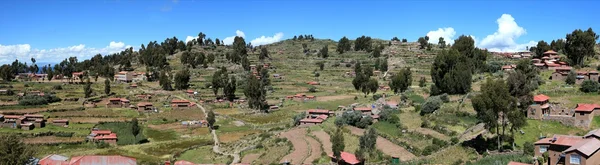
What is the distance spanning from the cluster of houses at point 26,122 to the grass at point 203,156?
2983cm

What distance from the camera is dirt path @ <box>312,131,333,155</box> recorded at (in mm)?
49631

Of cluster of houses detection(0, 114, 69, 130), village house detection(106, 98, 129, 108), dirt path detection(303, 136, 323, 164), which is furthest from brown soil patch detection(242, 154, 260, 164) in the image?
village house detection(106, 98, 129, 108)

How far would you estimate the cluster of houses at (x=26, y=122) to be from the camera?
241 ft

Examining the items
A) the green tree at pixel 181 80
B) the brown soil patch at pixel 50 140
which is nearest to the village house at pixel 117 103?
the green tree at pixel 181 80

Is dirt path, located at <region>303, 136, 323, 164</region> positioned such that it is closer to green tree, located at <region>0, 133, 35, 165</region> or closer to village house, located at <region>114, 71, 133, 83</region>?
green tree, located at <region>0, 133, 35, 165</region>

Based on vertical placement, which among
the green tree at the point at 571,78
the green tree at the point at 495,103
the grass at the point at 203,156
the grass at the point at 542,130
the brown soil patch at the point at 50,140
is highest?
the green tree at the point at 571,78

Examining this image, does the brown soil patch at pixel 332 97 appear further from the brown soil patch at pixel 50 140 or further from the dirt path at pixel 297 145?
the brown soil patch at pixel 50 140

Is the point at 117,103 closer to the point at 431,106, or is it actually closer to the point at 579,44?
the point at 431,106

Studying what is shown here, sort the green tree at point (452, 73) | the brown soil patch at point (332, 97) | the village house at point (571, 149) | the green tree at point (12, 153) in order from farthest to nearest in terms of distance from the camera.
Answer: the brown soil patch at point (332, 97), the green tree at point (452, 73), the green tree at point (12, 153), the village house at point (571, 149)

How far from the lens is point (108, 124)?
3088 inches

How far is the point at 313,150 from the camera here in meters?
51.1

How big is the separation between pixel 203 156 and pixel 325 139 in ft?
52.3

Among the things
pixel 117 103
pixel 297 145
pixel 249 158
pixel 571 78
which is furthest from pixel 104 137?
pixel 571 78

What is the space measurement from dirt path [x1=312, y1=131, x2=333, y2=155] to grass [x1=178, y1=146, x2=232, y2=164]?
37.3 feet
